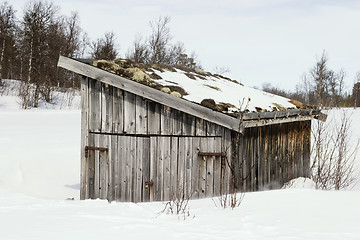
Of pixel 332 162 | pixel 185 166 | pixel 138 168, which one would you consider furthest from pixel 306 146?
pixel 138 168

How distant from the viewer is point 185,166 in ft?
24.6

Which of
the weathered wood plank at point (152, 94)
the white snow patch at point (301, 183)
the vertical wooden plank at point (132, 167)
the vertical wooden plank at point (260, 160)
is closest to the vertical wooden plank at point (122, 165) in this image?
the vertical wooden plank at point (132, 167)

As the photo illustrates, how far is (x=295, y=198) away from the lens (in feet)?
19.6

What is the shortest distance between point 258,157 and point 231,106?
158cm

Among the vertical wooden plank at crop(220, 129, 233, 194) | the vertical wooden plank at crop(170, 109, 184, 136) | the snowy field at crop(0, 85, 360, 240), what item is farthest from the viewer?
the vertical wooden plank at crop(170, 109, 184, 136)

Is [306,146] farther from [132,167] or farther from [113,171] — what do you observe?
[113,171]

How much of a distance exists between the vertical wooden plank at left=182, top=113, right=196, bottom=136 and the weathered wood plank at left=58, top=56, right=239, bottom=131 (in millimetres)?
269

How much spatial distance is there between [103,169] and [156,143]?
4.56 feet

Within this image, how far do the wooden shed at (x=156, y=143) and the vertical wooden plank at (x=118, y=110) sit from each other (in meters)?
0.02

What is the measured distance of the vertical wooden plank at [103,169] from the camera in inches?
314

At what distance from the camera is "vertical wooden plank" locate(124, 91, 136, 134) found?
304 inches

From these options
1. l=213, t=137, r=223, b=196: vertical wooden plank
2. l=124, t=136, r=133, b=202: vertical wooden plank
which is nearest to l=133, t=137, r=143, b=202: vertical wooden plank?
l=124, t=136, r=133, b=202: vertical wooden plank

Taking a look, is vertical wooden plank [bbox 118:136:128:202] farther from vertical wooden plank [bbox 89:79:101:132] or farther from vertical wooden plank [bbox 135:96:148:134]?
vertical wooden plank [bbox 89:79:101:132]

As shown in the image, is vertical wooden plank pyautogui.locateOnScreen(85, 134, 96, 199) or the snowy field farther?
vertical wooden plank pyautogui.locateOnScreen(85, 134, 96, 199)
